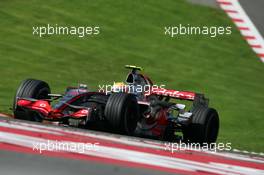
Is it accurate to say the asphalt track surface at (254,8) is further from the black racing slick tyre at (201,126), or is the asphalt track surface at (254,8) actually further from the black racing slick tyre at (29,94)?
the black racing slick tyre at (29,94)

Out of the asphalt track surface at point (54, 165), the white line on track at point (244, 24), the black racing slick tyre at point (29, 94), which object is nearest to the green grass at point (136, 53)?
the white line on track at point (244, 24)

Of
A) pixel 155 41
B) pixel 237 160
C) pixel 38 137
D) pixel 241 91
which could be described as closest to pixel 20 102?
pixel 38 137

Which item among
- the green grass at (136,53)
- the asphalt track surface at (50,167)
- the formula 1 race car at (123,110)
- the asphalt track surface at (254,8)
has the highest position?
the asphalt track surface at (254,8)

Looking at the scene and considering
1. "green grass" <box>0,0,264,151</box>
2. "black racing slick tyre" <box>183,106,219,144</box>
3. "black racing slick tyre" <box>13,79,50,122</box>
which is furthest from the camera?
"green grass" <box>0,0,264,151</box>

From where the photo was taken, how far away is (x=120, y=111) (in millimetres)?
11508

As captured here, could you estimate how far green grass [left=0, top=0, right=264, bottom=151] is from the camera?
682 inches

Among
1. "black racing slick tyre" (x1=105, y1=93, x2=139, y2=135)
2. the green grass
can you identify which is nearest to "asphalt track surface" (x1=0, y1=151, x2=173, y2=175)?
"black racing slick tyre" (x1=105, y1=93, x2=139, y2=135)

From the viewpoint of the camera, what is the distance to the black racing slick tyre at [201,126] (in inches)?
511

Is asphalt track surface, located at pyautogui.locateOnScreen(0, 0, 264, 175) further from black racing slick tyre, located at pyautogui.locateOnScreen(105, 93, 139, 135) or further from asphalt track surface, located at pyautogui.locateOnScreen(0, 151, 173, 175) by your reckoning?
black racing slick tyre, located at pyautogui.locateOnScreen(105, 93, 139, 135)

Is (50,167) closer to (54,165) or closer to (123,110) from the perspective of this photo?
(54,165)

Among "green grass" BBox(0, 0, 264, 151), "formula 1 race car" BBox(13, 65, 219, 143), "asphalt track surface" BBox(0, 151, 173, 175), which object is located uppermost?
"green grass" BBox(0, 0, 264, 151)

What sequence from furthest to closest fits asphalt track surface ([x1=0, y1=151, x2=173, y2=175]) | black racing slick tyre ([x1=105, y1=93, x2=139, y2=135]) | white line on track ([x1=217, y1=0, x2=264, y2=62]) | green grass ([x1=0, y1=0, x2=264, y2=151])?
white line on track ([x1=217, y1=0, x2=264, y2=62]) → green grass ([x1=0, y1=0, x2=264, y2=151]) → black racing slick tyre ([x1=105, y1=93, x2=139, y2=135]) → asphalt track surface ([x1=0, y1=151, x2=173, y2=175])

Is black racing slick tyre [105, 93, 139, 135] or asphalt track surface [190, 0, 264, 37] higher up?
asphalt track surface [190, 0, 264, 37]

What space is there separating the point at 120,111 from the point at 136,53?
8.25 metres
